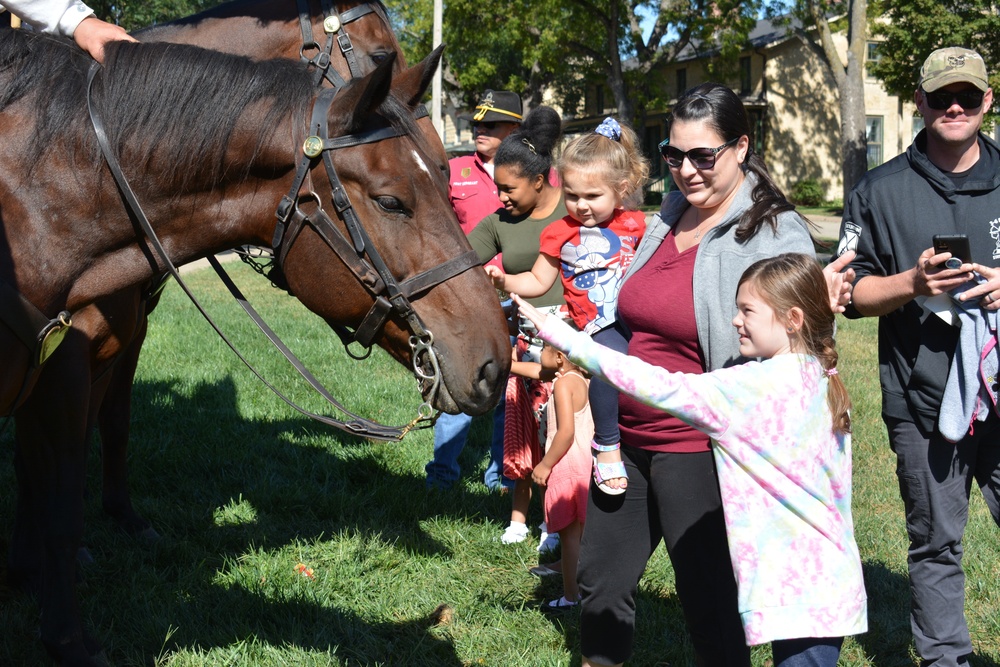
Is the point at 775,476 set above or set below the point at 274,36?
below

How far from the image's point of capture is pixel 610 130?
344 centimetres

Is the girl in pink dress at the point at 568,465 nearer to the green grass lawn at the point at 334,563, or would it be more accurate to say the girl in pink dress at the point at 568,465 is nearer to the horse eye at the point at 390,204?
the green grass lawn at the point at 334,563

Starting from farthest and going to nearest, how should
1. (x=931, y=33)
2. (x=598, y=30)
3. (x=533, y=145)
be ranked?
1. (x=598, y=30)
2. (x=931, y=33)
3. (x=533, y=145)

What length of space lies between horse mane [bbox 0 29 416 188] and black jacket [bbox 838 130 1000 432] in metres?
1.82

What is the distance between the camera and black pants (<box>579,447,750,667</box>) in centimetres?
276

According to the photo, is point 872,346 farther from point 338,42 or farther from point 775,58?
point 775,58

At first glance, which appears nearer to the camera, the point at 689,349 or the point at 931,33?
the point at 689,349

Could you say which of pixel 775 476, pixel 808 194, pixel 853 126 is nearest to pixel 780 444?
pixel 775 476

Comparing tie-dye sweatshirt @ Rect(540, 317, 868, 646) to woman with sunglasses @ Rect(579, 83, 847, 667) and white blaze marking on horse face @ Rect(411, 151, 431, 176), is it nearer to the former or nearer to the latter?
woman with sunglasses @ Rect(579, 83, 847, 667)

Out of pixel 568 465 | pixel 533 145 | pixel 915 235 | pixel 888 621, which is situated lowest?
pixel 888 621

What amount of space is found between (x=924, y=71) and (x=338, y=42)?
2.56m

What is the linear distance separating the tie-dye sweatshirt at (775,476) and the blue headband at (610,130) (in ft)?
4.11

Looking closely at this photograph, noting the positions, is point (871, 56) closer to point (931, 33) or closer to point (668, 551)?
point (931, 33)

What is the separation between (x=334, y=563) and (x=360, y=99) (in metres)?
2.51
